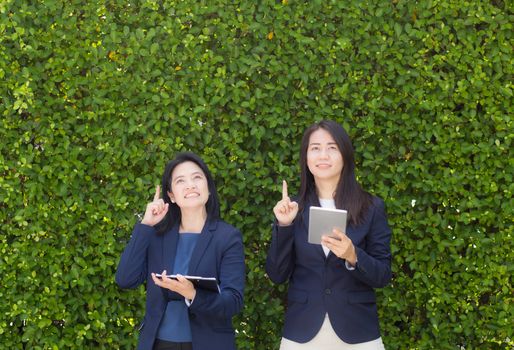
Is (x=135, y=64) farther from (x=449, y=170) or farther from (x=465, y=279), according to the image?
(x=465, y=279)

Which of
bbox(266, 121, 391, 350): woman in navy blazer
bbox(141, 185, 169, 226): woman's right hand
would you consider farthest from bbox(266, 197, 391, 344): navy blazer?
bbox(141, 185, 169, 226): woman's right hand

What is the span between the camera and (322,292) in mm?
4340

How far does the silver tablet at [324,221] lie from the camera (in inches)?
158

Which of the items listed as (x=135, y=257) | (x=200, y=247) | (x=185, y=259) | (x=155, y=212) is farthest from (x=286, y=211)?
(x=135, y=257)

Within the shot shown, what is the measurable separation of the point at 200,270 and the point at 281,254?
18.1 inches

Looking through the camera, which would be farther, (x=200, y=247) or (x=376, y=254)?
(x=376, y=254)

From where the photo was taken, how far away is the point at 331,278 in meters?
4.36

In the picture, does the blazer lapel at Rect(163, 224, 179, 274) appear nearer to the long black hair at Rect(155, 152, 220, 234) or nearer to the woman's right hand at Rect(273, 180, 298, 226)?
the long black hair at Rect(155, 152, 220, 234)

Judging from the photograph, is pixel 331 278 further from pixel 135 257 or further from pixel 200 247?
pixel 135 257

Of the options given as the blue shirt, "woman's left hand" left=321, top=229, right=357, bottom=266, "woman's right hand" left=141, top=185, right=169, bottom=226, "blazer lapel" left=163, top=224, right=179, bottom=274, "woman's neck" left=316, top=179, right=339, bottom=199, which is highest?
"woman's neck" left=316, top=179, right=339, bottom=199

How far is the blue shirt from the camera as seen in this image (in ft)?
13.6

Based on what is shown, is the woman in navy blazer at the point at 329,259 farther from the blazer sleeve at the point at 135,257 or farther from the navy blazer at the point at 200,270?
the blazer sleeve at the point at 135,257

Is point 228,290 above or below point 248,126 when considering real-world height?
below

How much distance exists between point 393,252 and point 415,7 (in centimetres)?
164
